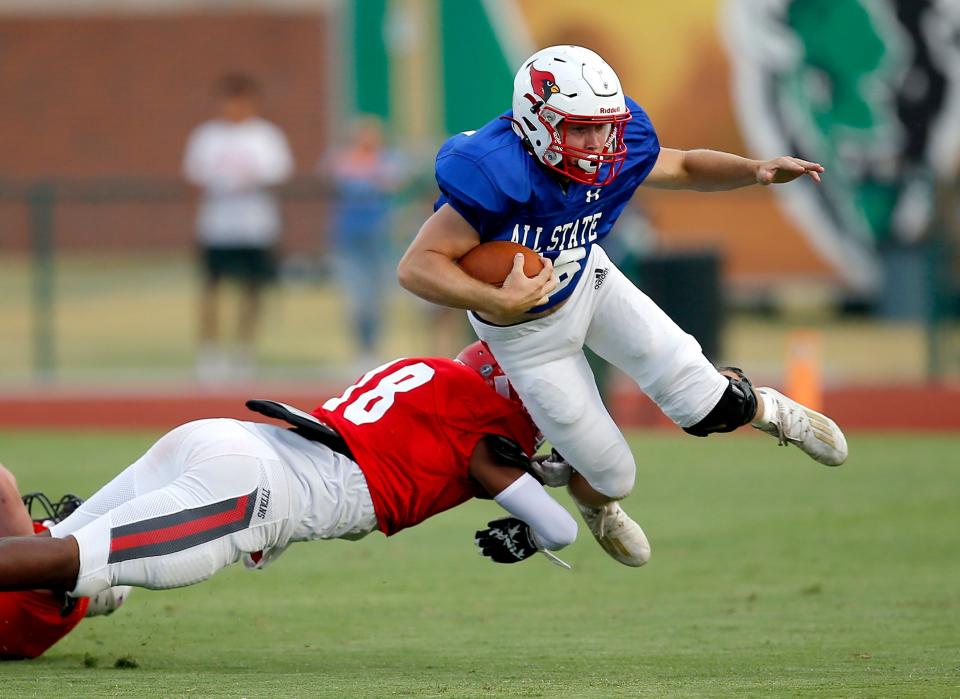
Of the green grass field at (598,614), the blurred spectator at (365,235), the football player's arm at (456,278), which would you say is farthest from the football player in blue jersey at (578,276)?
the blurred spectator at (365,235)

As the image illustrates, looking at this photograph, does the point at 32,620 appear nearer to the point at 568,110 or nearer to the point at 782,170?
the point at 568,110

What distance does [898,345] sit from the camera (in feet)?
49.3

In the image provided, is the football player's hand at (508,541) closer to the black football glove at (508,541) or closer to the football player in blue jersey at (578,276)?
the black football glove at (508,541)

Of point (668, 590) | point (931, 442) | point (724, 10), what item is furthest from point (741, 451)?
point (724, 10)

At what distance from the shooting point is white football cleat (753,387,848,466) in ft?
20.2

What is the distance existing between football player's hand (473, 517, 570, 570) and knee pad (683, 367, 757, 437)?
2.48 feet

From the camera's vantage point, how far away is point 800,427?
20.2 feet

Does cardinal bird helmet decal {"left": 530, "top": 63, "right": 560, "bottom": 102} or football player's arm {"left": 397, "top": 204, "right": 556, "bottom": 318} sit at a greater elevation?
cardinal bird helmet decal {"left": 530, "top": 63, "right": 560, "bottom": 102}

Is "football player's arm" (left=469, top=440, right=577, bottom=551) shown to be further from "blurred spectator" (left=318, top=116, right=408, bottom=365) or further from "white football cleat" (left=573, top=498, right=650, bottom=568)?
"blurred spectator" (left=318, top=116, right=408, bottom=365)

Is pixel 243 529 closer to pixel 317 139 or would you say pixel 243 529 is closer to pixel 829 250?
pixel 829 250

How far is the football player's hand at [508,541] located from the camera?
583 centimetres

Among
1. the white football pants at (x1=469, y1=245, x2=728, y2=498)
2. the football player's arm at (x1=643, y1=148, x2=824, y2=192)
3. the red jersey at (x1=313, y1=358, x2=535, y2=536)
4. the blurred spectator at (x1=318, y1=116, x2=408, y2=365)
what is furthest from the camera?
the blurred spectator at (x1=318, y1=116, x2=408, y2=365)

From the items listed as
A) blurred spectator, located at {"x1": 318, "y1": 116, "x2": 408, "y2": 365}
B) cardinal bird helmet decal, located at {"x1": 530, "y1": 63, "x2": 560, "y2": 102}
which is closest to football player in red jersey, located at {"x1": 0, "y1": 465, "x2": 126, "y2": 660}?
cardinal bird helmet decal, located at {"x1": 530, "y1": 63, "x2": 560, "y2": 102}

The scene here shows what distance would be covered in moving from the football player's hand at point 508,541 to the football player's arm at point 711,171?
139 centimetres
